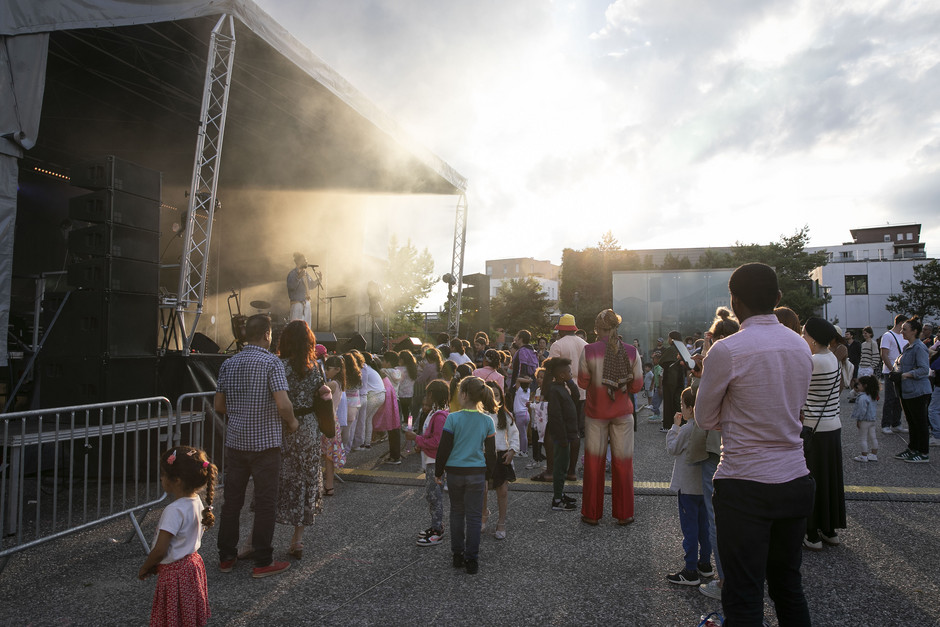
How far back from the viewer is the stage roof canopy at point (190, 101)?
7.67 m

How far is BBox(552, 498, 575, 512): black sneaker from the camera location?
5.32 meters

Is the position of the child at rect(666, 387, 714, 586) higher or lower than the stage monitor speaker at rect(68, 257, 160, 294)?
lower

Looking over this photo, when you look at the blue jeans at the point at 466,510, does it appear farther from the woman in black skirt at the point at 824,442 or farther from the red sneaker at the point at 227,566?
the woman in black skirt at the point at 824,442

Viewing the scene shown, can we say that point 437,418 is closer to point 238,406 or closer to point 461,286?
point 238,406

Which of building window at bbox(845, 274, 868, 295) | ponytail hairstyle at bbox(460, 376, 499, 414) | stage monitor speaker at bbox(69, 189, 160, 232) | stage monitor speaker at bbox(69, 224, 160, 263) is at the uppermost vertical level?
building window at bbox(845, 274, 868, 295)

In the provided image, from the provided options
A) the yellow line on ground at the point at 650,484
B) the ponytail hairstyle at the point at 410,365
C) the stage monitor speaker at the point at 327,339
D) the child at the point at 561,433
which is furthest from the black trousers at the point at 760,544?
the stage monitor speaker at the point at 327,339

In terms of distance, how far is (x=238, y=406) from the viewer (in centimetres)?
384

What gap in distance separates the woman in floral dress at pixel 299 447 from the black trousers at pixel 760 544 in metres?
2.88

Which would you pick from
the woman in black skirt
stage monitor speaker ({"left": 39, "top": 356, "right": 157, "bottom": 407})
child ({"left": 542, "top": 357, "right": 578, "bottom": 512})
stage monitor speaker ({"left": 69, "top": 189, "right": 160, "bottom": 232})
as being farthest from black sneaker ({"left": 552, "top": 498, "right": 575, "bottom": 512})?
stage monitor speaker ({"left": 69, "top": 189, "right": 160, "bottom": 232})

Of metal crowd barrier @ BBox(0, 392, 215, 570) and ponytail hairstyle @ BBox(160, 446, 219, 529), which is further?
metal crowd barrier @ BBox(0, 392, 215, 570)

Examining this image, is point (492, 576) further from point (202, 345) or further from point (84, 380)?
point (202, 345)

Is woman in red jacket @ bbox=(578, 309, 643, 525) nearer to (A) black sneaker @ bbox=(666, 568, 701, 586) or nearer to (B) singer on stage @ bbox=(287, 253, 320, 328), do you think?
(A) black sneaker @ bbox=(666, 568, 701, 586)

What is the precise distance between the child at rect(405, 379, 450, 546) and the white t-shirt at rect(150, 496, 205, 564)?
198 centimetres

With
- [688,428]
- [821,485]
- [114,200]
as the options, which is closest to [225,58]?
[114,200]
